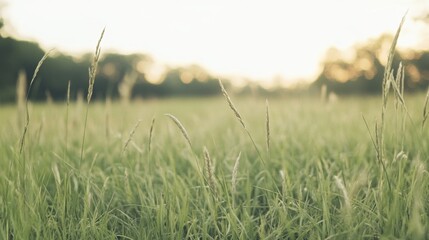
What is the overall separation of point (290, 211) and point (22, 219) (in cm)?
111

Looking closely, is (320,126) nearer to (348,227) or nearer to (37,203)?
(348,227)

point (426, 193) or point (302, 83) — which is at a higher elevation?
point (302, 83)

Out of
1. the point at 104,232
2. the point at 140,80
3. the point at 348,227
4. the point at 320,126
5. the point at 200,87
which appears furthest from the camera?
the point at 200,87

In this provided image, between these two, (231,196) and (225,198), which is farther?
(231,196)

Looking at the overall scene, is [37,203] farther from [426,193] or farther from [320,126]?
[320,126]

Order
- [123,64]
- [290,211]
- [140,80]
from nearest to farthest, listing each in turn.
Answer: [290,211] < [140,80] < [123,64]

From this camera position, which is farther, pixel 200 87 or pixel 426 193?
pixel 200 87

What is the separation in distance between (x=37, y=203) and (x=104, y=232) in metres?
0.33

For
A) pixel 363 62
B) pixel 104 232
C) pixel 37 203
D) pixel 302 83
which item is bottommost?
pixel 104 232

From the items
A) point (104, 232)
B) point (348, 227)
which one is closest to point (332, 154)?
point (348, 227)

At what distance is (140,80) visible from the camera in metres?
33.3

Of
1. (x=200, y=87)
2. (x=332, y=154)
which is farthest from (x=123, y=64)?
(x=332, y=154)

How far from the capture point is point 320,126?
12.2 feet

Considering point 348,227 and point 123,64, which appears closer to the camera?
point 348,227
